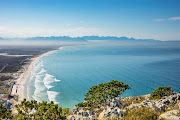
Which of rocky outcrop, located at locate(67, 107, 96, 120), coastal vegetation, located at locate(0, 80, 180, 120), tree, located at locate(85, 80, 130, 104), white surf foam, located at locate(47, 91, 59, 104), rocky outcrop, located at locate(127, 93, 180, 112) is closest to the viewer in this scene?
coastal vegetation, located at locate(0, 80, 180, 120)

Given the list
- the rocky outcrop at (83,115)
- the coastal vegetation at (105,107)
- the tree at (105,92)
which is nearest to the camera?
the coastal vegetation at (105,107)

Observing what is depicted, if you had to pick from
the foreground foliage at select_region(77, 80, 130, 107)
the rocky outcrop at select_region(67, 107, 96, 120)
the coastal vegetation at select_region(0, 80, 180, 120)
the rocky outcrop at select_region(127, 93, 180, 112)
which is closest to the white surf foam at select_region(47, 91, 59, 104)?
the coastal vegetation at select_region(0, 80, 180, 120)

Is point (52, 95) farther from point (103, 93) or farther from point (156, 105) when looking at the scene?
point (156, 105)

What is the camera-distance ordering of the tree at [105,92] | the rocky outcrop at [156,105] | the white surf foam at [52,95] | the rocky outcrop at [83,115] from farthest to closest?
the white surf foam at [52,95], the tree at [105,92], the rocky outcrop at [156,105], the rocky outcrop at [83,115]

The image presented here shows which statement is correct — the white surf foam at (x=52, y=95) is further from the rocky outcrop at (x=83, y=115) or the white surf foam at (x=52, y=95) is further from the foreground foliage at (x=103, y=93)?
the rocky outcrop at (x=83, y=115)

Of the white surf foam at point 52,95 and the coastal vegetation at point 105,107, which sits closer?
the coastal vegetation at point 105,107

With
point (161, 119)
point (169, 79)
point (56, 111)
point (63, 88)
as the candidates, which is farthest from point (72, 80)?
point (161, 119)

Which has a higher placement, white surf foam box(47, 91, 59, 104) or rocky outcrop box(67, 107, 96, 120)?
rocky outcrop box(67, 107, 96, 120)

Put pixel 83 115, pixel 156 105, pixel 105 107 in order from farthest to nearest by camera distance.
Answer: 1. pixel 105 107
2. pixel 83 115
3. pixel 156 105

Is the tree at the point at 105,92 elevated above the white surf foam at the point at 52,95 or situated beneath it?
elevated above

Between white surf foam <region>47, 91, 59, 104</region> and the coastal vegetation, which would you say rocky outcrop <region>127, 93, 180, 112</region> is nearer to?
the coastal vegetation

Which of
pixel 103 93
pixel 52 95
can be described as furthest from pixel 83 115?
pixel 52 95

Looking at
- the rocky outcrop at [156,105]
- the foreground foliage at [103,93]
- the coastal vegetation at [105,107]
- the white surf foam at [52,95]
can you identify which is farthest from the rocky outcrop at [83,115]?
the white surf foam at [52,95]

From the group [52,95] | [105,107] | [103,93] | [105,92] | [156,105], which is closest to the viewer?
[156,105]
